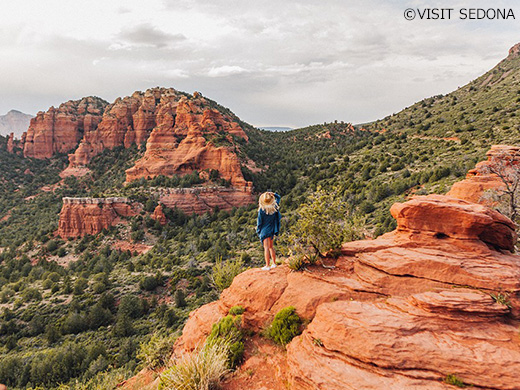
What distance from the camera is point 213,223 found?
146 ft

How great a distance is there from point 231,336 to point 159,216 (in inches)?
1678

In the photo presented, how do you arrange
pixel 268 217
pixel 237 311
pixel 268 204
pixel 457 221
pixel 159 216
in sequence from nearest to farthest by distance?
pixel 457 221, pixel 237 311, pixel 268 204, pixel 268 217, pixel 159 216

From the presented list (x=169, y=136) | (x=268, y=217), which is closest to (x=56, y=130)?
(x=169, y=136)

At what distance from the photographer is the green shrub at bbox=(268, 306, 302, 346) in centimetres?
612

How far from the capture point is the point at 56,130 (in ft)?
289

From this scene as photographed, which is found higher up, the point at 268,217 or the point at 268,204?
the point at 268,204

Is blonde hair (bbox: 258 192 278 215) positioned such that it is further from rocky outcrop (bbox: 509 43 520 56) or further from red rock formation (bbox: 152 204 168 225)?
rocky outcrop (bbox: 509 43 520 56)

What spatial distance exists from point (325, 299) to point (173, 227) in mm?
42687

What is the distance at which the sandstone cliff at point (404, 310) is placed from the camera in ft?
14.2

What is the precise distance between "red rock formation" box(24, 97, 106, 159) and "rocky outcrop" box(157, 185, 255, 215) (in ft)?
203

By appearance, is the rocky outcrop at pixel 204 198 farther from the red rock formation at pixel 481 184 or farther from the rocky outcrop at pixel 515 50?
the rocky outcrop at pixel 515 50

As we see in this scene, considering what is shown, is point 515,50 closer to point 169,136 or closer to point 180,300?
point 169,136

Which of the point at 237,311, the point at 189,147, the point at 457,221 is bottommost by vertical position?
the point at 237,311

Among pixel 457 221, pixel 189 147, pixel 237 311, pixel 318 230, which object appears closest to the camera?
pixel 457 221
